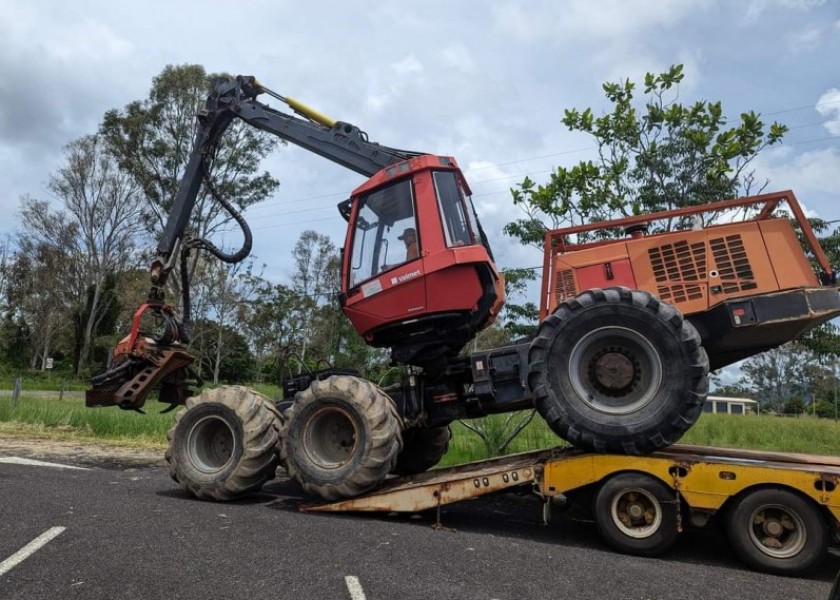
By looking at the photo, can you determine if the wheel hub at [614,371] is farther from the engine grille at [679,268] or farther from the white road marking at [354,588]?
the white road marking at [354,588]

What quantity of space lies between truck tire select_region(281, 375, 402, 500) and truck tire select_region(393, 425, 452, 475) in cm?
156

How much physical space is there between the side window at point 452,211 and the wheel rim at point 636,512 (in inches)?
113

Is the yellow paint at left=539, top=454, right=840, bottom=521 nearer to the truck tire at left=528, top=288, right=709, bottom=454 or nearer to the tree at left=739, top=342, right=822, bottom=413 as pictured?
the truck tire at left=528, top=288, right=709, bottom=454

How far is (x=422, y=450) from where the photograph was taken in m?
8.12

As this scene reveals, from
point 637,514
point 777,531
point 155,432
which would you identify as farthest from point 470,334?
point 155,432

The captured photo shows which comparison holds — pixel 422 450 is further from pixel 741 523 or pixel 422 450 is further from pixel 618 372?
pixel 741 523

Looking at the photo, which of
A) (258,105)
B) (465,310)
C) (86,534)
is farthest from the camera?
(258,105)

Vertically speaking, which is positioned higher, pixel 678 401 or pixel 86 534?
pixel 678 401

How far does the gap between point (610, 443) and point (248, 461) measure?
3.66m

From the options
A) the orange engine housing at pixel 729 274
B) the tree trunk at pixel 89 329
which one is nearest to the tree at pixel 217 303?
the tree trunk at pixel 89 329

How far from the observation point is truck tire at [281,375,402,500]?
6.14m

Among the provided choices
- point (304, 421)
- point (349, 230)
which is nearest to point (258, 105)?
point (349, 230)

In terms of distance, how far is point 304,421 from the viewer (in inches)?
256

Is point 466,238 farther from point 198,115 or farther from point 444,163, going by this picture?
point 198,115
